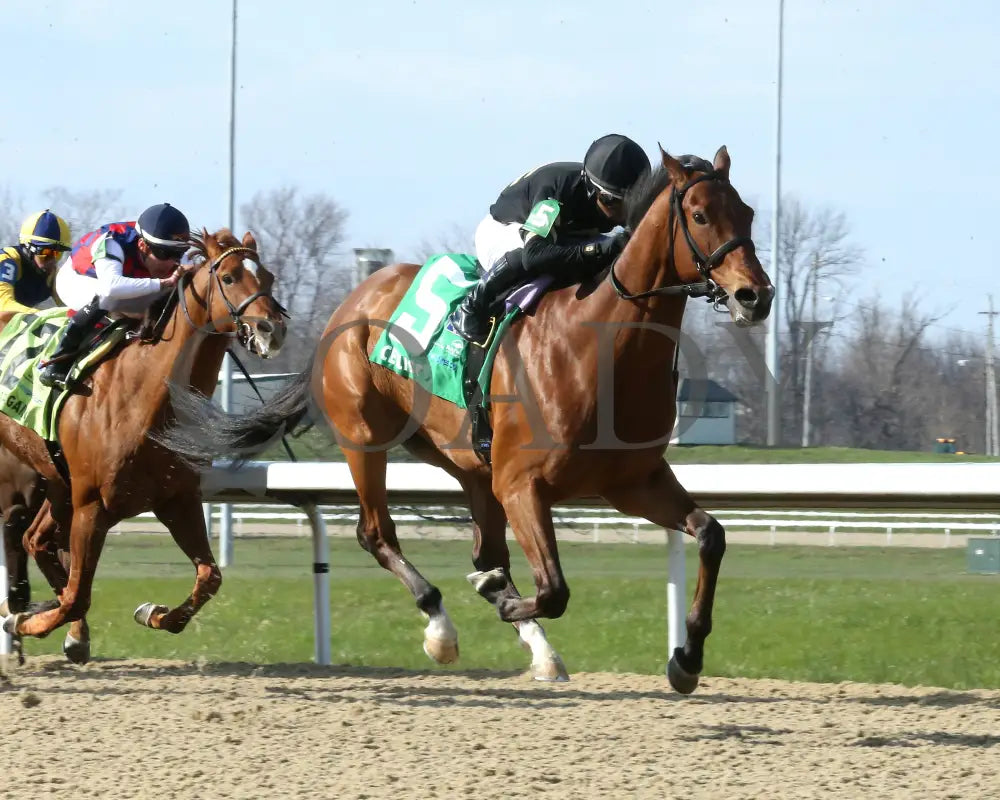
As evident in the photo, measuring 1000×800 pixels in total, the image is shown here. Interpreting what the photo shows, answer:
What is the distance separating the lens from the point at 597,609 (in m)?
9.34

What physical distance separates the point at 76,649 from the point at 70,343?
4.43 feet

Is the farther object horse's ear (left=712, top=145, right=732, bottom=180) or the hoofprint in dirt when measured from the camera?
horse's ear (left=712, top=145, right=732, bottom=180)

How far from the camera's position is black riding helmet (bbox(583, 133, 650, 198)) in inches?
178

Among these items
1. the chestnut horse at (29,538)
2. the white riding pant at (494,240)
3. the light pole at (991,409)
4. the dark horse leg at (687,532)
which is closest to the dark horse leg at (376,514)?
the white riding pant at (494,240)

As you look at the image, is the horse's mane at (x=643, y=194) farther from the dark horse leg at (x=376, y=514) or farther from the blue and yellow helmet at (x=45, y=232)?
the blue and yellow helmet at (x=45, y=232)

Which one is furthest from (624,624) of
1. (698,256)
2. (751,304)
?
(751,304)

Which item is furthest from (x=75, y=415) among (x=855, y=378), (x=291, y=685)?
(x=855, y=378)

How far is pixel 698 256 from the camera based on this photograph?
402 cm

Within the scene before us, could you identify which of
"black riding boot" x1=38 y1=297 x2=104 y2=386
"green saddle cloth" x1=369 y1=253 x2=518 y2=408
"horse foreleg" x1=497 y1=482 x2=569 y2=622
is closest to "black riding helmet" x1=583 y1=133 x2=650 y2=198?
"green saddle cloth" x1=369 y1=253 x2=518 y2=408

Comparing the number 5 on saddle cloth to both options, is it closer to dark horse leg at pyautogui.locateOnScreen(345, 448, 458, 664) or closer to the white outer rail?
dark horse leg at pyautogui.locateOnScreen(345, 448, 458, 664)

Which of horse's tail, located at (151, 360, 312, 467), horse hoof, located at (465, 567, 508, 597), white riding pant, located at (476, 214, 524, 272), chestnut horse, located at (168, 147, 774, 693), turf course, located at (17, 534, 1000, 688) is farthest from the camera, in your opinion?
turf course, located at (17, 534, 1000, 688)

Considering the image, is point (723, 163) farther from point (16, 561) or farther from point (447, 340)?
point (16, 561)

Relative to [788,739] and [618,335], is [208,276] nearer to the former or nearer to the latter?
[618,335]

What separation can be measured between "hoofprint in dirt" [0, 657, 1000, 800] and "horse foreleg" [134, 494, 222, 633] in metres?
0.26
